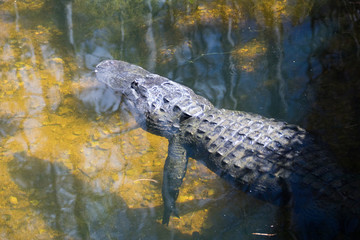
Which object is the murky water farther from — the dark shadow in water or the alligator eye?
the alligator eye

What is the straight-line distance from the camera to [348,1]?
515cm

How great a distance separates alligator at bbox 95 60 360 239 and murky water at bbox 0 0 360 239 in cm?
14

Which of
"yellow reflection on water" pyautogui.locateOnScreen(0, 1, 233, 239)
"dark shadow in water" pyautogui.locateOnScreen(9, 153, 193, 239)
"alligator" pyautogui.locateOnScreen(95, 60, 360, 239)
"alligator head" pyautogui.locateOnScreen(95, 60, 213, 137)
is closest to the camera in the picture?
"alligator" pyautogui.locateOnScreen(95, 60, 360, 239)

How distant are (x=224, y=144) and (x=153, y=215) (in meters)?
0.96

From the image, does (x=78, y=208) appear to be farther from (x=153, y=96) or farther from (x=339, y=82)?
(x=339, y=82)

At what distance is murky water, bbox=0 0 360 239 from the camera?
3008mm

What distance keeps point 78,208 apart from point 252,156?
1702 millimetres

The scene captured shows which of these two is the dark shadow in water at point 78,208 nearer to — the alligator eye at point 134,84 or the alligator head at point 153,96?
the alligator head at point 153,96

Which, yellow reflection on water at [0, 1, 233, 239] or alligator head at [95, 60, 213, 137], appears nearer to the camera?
yellow reflection on water at [0, 1, 233, 239]

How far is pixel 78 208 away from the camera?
3090 millimetres

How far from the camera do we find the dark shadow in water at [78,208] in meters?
2.92

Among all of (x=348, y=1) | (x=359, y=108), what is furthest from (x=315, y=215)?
(x=348, y=1)

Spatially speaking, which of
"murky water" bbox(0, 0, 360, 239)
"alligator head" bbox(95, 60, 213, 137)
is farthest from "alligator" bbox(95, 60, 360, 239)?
"murky water" bbox(0, 0, 360, 239)

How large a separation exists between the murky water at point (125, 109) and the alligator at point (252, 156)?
0.46 ft
